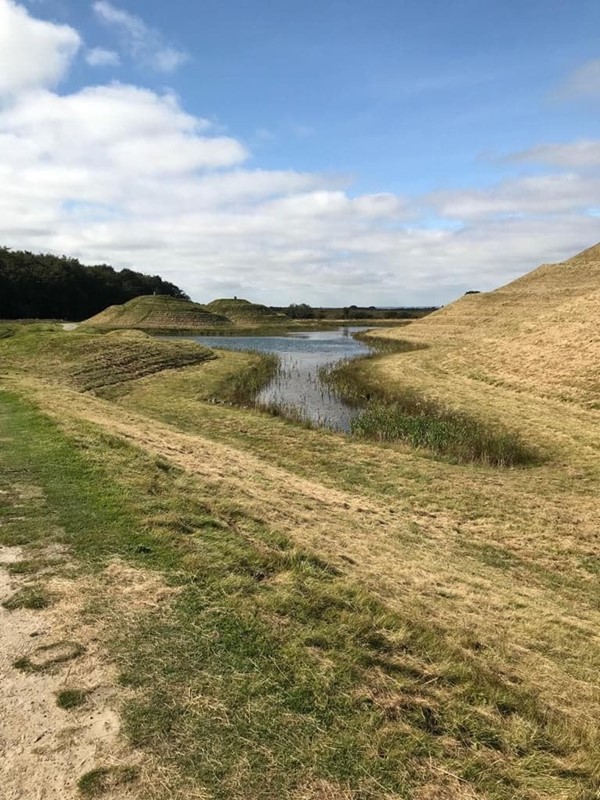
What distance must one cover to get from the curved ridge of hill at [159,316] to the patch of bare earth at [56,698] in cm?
9111

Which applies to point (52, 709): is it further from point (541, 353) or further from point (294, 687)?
point (541, 353)

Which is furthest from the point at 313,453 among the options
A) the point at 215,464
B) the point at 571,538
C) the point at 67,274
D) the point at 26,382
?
the point at 67,274

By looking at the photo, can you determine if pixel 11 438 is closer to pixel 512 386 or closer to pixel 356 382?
pixel 356 382

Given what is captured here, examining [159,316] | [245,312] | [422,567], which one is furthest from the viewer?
[245,312]

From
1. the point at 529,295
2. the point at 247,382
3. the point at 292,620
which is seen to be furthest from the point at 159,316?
the point at 292,620

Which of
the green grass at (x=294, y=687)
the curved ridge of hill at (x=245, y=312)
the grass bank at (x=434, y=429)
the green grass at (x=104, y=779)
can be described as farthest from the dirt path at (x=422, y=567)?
the curved ridge of hill at (x=245, y=312)

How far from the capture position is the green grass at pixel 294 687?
153 inches

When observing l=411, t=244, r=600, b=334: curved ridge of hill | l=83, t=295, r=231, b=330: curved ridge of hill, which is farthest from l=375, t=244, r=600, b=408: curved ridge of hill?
l=83, t=295, r=231, b=330: curved ridge of hill

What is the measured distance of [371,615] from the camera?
6137 mm

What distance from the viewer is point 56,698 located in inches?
176

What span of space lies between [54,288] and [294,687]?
13167cm

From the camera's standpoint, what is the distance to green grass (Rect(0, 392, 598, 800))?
389 cm

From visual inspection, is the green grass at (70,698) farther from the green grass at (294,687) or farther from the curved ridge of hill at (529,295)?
the curved ridge of hill at (529,295)

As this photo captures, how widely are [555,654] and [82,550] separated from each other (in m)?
6.32
